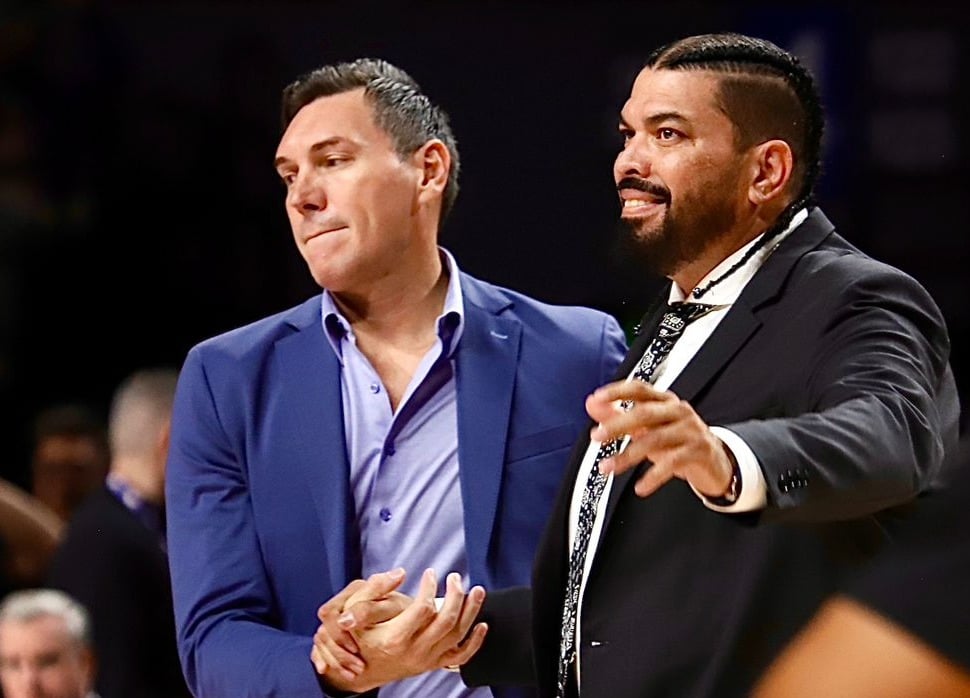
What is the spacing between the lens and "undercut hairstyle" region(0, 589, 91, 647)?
173 inches

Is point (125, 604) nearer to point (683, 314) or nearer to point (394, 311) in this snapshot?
point (394, 311)

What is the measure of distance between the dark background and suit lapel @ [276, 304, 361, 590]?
367 cm

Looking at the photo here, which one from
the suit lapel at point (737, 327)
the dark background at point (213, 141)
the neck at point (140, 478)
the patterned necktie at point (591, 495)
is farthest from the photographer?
the dark background at point (213, 141)

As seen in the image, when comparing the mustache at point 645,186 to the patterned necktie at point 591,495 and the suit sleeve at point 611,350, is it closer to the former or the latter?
the patterned necktie at point 591,495

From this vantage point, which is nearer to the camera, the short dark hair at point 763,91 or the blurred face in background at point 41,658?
the short dark hair at point 763,91

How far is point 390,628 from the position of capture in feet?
7.98

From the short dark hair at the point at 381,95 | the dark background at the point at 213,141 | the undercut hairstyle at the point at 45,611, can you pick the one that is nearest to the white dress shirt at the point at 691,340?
the short dark hair at the point at 381,95

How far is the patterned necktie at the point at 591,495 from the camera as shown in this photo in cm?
245

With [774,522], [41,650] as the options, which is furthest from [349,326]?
[41,650]

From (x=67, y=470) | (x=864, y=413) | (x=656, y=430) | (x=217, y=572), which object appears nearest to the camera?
(x=656, y=430)

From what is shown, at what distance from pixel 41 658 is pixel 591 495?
238 cm

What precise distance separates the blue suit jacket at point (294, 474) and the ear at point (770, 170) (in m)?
0.52

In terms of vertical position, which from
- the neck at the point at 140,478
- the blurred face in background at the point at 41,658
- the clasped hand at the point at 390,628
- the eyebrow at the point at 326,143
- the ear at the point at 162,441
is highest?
the eyebrow at the point at 326,143

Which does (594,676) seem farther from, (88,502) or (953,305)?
(953,305)
